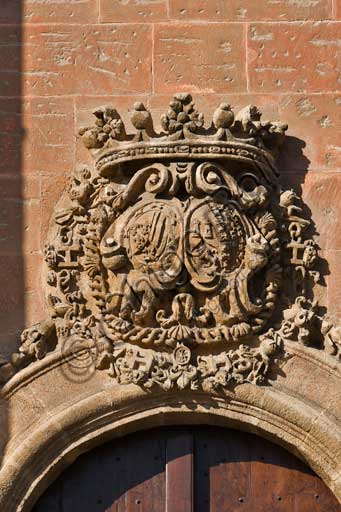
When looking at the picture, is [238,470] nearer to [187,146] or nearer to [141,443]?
[141,443]

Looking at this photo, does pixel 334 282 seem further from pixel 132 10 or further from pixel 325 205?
→ pixel 132 10

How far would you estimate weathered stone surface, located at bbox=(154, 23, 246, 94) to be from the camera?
11664 millimetres

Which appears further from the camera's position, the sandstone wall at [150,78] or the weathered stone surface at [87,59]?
the weathered stone surface at [87,59]

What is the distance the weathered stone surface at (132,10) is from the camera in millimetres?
11781

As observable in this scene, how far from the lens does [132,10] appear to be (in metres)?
11.8

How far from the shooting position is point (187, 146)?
11.3 meters

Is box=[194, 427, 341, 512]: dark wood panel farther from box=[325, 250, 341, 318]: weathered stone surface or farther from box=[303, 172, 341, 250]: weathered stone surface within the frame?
box=[303, 172, 341, 250]: weathered stone surface

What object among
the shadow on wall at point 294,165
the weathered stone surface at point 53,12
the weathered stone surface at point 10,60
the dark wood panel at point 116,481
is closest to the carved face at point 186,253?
the shadow on wall at point 294,165

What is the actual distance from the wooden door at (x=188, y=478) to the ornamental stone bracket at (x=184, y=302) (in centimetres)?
17

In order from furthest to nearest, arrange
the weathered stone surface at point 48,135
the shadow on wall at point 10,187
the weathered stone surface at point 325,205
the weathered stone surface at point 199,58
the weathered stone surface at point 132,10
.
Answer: the weathered stone surface at point 132,10
the weathered stone surface at point 199,58
the weathered stone surface at point 48,135
the weathered stone surface at point 325,205
the shadow on wall at point 10,187

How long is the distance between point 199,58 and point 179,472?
2.49 metres

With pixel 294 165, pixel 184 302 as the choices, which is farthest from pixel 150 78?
pixel 184 302

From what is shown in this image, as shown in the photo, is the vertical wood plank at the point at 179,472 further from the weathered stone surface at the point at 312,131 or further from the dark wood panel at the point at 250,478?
the weathered stone surface at the point at 312,131

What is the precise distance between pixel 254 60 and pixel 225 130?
632 mm
